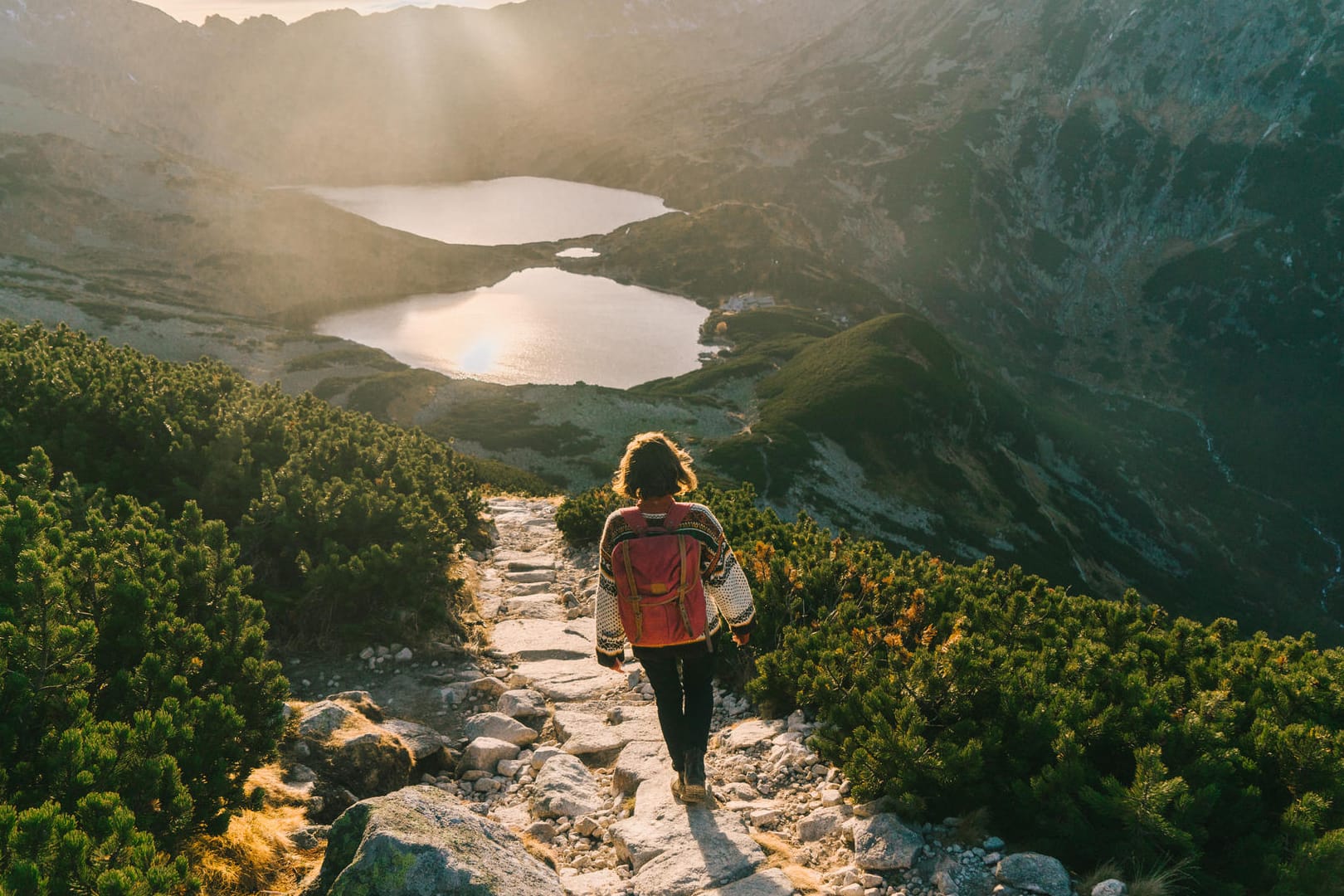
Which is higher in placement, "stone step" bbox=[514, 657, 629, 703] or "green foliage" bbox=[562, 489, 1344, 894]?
"green foliage" bbox=[562, 489, 1344, 894]

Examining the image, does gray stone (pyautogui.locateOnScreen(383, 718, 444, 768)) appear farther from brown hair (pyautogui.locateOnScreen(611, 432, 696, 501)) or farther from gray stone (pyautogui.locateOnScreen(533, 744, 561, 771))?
brown hair (pyautogui.locateOnScreen(611, 432, 696, 501))

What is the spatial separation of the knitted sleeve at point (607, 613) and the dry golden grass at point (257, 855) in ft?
9.27

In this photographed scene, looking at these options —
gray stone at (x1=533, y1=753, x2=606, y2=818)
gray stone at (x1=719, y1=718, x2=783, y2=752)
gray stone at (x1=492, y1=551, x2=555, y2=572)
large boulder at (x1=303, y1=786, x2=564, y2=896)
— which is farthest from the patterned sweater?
gray stone at (x1=492, y1=551, x2=555, y2=572)

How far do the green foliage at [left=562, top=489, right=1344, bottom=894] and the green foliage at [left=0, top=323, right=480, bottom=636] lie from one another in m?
6.03

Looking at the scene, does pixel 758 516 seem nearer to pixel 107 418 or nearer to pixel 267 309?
pixel 107 418

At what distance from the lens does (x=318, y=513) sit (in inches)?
512

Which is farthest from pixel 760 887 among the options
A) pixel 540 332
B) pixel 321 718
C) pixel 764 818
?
pixel 540 332

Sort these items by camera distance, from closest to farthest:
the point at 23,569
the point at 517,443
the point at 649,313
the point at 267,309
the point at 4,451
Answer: the point at 23,569, the point at 4,451, the point at 517,443, the point at 267,309, the point at 649,313

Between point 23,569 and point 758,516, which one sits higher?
point 23,569

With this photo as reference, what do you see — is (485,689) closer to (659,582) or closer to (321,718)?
(321,718)

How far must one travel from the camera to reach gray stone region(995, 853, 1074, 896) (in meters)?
5.70

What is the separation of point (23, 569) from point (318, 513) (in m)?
7.22

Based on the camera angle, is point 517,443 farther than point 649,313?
No

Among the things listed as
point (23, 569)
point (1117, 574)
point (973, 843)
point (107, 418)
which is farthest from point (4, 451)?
point (1117, 574)
